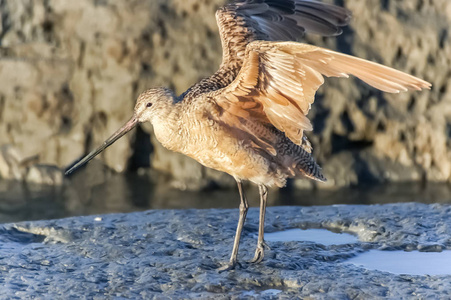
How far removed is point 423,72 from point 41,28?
4.49 meters

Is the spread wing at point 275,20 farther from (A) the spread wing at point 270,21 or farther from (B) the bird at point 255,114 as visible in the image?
(B) the bird at point 255,114

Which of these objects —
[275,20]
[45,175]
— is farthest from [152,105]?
[45,175]

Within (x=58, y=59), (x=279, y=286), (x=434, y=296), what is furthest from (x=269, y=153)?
(x=58, y=59)

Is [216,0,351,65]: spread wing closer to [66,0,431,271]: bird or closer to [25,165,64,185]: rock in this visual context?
[66,0,431,271]: bird

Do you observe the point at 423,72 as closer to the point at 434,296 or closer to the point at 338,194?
the point at 338,194

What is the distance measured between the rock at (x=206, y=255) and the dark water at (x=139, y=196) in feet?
7.57

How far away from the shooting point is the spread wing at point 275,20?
16.3ft

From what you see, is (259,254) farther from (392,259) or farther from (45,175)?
(45,175)

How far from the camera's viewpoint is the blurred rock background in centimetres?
803

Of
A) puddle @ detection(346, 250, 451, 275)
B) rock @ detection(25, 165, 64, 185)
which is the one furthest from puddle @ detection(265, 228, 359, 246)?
rock @ detection(25, 165, 64, 185)

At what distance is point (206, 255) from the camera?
4199 millimetres

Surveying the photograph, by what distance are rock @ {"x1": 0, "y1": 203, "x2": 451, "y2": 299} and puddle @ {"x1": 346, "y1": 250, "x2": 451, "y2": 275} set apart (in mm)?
67

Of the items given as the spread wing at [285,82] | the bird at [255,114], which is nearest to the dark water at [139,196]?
the bird at [255,114]

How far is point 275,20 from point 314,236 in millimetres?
1632
